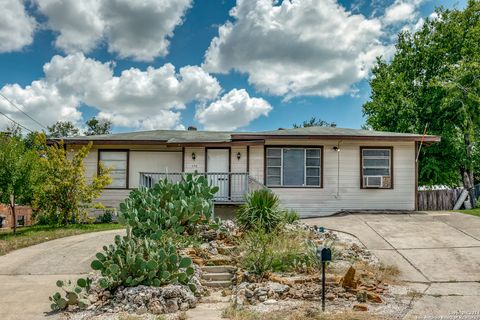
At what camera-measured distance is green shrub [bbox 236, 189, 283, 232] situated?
892 cm

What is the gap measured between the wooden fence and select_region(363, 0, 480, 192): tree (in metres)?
3.76

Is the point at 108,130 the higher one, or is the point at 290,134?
the point at 108,130

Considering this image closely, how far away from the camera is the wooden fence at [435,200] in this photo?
52.7 ft

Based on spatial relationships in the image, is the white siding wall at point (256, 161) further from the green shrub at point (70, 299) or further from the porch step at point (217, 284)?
the green shrub at point (70, 299)

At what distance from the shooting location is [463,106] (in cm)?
1906

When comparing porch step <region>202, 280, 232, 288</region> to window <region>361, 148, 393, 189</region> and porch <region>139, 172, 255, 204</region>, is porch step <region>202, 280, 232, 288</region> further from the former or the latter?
window <region>361, 148, 393, 189</region>

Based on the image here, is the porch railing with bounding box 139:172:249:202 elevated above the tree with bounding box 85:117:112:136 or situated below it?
below

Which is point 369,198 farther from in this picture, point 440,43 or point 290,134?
point 440,43

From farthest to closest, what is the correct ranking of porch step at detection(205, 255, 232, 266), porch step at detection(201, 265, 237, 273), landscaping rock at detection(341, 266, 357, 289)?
porch step at detection(205, 255, 232, 266) < porch step at detection(201, 265, 237, 273) < landscaping rock at detection(341, 266, 357, 289)

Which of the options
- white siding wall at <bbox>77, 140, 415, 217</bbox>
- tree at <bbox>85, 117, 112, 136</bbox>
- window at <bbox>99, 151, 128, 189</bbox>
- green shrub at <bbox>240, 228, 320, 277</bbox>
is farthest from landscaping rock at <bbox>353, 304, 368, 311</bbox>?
tree at <bbox>85, 117, 112, 136</bbox>

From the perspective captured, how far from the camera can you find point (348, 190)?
13.8 meters

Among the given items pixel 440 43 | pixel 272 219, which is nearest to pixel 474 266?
pixel 272 219

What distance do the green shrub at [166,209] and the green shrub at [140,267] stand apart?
1292 mm

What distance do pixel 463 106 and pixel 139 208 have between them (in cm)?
1798
